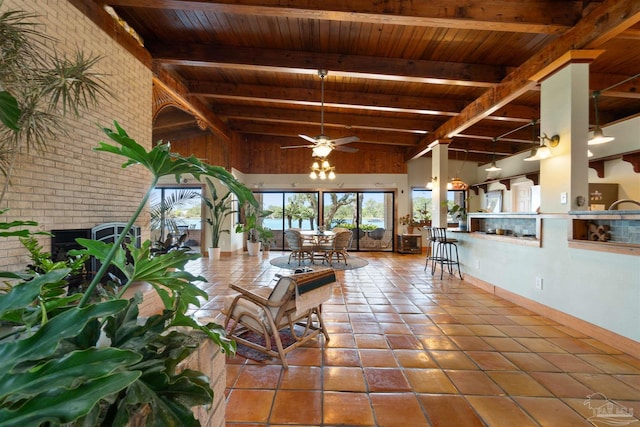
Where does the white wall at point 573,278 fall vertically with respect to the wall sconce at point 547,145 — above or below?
below

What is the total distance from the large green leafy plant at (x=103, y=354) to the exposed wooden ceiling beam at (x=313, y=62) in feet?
11.7

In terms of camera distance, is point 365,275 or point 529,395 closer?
point 529,395

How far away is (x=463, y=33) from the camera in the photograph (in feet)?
11.2

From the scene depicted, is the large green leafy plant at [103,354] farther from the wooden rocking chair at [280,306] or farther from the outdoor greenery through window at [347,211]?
the outdoor greenery through window at [347,211]

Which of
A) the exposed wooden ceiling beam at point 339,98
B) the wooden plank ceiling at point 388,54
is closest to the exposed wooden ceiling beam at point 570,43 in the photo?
the wooden plank ceiling at point 388,54

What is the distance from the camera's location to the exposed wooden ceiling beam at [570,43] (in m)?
2.57

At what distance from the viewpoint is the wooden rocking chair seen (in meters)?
2.29

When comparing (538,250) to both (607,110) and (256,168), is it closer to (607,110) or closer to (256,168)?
(607,110)

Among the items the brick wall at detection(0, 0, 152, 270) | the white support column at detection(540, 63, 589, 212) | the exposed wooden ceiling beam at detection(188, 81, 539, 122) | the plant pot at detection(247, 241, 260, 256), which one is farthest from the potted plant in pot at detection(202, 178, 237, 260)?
the white support column at detection(540, 63, 589, 212)

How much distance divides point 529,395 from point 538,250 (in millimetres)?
2027

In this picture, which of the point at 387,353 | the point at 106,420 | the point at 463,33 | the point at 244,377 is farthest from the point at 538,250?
the point at 106,420

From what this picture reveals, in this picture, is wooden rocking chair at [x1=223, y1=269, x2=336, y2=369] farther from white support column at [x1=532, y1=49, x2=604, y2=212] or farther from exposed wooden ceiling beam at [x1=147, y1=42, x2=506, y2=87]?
exposed wooden ceiling beam at [x1=147, y1=42, x2=506, y2=87]

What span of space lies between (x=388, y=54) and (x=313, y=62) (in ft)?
3.47

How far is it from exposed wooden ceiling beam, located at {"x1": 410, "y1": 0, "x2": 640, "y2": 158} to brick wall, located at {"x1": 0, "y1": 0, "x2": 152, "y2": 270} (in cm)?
448
